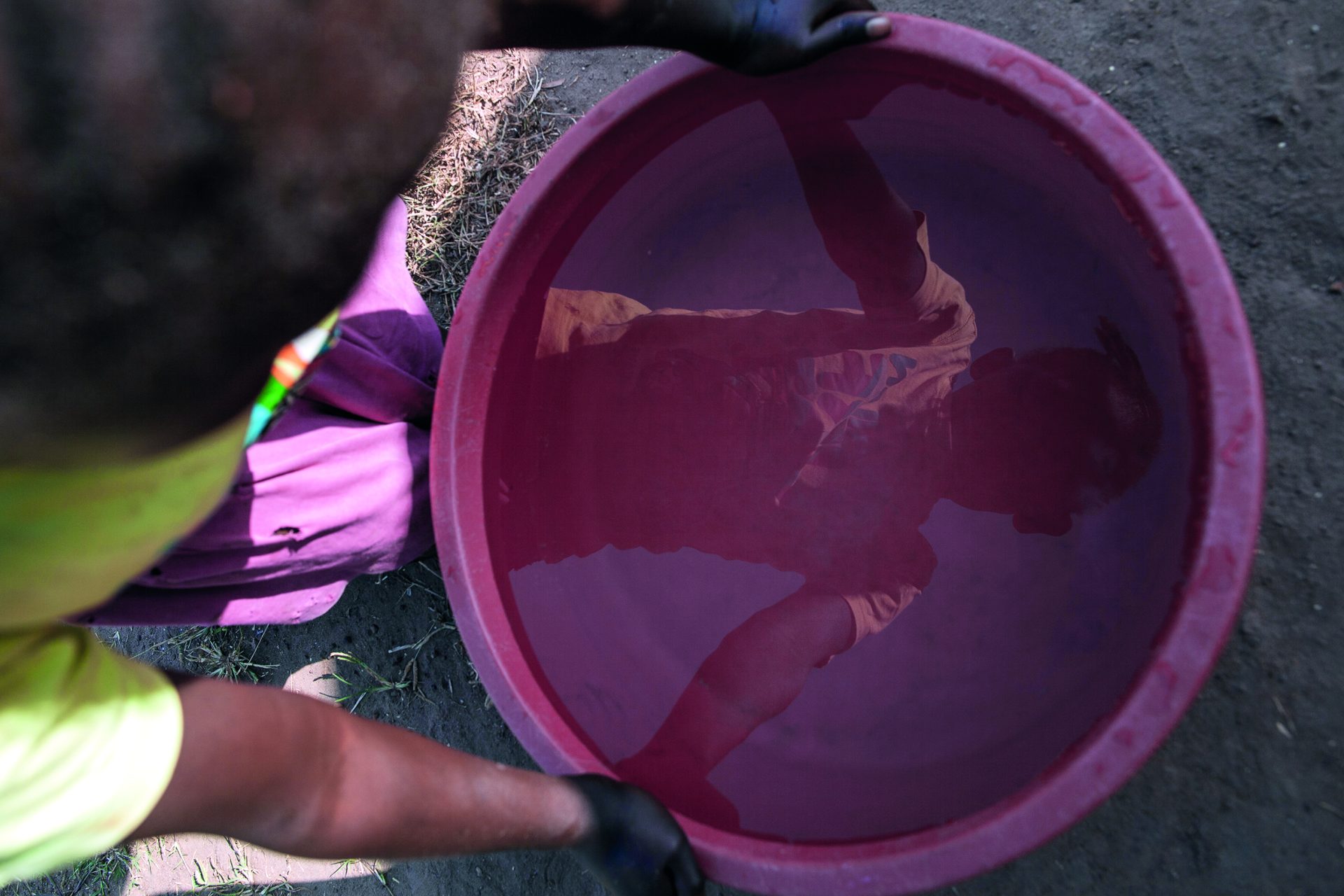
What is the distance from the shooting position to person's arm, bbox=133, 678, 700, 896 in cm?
48

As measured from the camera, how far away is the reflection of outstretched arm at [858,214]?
2.92 ft

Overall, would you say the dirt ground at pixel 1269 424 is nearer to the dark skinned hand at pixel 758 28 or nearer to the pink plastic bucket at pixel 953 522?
the pink plastic bucket at pixel 953 522

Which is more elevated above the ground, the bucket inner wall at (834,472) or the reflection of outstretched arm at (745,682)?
the bucket inner wall at (834,472)

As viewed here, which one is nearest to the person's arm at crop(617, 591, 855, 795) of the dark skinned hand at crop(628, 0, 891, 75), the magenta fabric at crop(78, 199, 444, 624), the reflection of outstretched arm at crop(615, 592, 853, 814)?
the reflection of outstretched arm at crop(615, 592, 853, 814)

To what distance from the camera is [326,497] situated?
0.80 m

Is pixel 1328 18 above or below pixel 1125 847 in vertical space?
above

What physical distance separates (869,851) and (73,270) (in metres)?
0.67

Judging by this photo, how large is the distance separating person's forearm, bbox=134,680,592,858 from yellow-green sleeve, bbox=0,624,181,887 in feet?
0.06

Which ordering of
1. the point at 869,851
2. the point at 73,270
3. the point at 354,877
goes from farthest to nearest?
the point at 354,877, the point at 869,851, the point at 73,270

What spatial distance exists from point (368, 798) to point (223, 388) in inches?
15.4

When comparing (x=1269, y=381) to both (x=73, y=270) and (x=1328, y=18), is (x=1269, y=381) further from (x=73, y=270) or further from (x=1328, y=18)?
(x=73, y=270)

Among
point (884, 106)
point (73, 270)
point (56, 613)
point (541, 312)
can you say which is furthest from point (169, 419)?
point (884, 106)

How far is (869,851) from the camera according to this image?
64 centimetres

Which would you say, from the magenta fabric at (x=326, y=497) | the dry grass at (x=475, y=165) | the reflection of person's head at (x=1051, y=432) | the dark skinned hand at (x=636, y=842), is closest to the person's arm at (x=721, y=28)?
the magenta fabric at (x=326, y=497)
